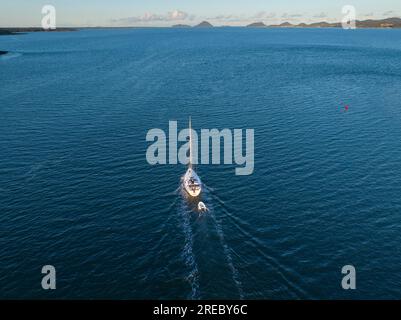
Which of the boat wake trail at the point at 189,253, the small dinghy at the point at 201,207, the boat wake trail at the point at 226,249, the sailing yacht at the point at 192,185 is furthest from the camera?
the sailing yacht at the point at 192,185

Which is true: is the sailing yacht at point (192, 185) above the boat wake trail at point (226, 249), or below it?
above

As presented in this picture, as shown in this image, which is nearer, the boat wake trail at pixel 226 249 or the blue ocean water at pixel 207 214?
the boat wake trail at pixel 226 249

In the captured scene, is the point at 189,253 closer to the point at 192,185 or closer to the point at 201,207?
the point at 201,207

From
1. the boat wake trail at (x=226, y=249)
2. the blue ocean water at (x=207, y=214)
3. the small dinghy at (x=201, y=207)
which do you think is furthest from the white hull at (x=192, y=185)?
the small dinghy at (x=201, y=207)

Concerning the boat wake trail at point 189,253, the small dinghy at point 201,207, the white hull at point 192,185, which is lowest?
the boat wake trail at point 189,253

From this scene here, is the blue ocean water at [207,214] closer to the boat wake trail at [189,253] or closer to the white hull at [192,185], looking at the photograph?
the boat wake trail at [189,253]

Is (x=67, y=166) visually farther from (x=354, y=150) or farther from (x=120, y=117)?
(x=354, y=150)

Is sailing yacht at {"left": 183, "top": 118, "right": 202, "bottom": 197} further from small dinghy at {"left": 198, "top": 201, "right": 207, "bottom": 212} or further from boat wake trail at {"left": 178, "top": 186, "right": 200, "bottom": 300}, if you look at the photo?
small dinghy at {"left": 198, "top": 201, "right": 207, "bottom": 212}
